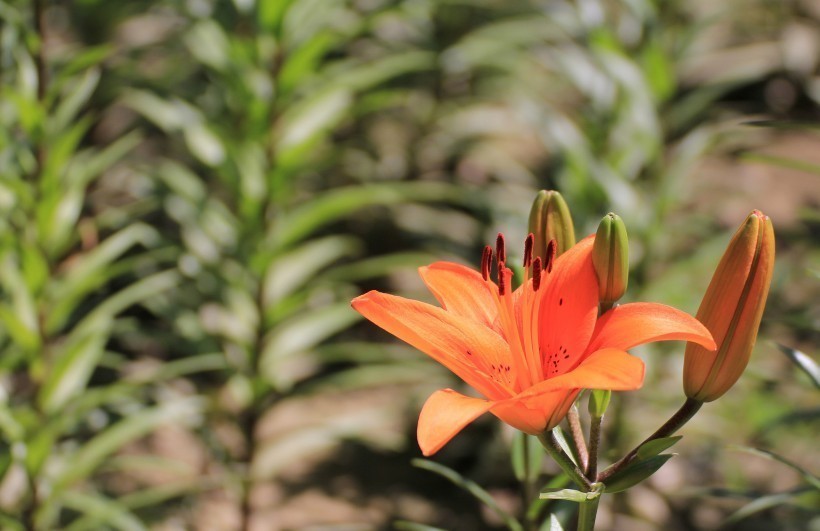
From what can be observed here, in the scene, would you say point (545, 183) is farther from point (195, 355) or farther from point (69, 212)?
point (69, 212)

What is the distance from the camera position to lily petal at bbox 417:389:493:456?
2.44 ft

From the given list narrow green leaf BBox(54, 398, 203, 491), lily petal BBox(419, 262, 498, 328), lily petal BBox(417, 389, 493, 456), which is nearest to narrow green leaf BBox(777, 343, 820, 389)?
lily petal BBox(419, 262, 498, 328)

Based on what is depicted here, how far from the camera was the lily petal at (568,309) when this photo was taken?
0.89m

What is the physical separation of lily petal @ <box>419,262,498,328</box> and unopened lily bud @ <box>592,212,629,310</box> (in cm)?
12

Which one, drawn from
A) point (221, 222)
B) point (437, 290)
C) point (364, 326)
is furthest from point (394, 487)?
point (437, 290)

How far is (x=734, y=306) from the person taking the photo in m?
0.83

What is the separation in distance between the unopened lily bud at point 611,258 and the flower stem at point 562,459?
14cm

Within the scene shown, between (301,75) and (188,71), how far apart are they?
113cm

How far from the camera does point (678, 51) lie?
96.3 inches

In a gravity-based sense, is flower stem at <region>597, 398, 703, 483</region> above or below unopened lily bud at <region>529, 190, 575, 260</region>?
below

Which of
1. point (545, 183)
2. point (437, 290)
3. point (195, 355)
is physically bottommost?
point (545, 183)

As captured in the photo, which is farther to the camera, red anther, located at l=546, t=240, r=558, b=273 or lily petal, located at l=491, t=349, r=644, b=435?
red anther, located at l=546, t=240, r=558, b=273

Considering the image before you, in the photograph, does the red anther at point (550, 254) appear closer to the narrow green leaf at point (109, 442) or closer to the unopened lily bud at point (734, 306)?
the unopened lily bud at point (734, 306)

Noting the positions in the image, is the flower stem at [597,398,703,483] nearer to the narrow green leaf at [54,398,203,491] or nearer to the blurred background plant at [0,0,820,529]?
the blurred background plant at [0,0,820,529]
